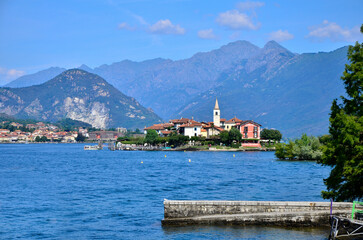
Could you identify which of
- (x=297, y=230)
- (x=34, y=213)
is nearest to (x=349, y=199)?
(x=297, y=230)

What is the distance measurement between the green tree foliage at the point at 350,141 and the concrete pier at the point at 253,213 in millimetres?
2841

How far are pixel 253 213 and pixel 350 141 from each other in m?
6.96

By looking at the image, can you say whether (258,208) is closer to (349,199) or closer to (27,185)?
(349,199)

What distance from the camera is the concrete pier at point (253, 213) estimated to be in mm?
26188

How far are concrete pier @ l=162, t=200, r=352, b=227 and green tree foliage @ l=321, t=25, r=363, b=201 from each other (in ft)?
9.32

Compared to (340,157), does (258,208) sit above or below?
below

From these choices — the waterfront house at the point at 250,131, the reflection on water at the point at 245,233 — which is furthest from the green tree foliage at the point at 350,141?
the waterfront house at the point at 250,131

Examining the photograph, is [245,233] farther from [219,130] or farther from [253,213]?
[219,130]

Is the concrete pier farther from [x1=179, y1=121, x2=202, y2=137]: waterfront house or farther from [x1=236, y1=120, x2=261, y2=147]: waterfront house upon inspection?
[x1=179, y1=121, x2=202, y2=137]: waterfront house

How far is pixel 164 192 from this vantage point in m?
46.2

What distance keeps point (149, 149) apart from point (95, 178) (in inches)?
4274

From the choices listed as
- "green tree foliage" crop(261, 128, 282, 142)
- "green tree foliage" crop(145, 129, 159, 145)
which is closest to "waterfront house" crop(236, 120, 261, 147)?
"green tree foliage" crop(261, 128, 282, 142)

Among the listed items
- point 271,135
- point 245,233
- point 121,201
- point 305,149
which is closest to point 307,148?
point 305,149

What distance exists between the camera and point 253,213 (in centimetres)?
2733
